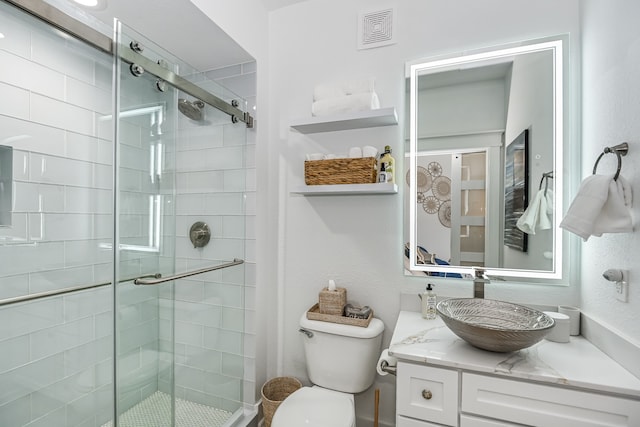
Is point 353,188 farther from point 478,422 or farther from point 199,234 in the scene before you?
point 478,422

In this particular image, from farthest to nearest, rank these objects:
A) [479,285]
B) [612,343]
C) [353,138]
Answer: [353,138], [479,285], [612,343]

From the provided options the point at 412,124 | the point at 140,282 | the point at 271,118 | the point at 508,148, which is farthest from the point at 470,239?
the point at 140,282

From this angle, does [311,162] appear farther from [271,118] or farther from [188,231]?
[188,231]

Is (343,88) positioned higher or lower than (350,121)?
higher

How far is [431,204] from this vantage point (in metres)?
1.63

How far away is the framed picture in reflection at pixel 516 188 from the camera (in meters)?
1.49

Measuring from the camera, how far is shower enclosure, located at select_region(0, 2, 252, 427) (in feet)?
3.92

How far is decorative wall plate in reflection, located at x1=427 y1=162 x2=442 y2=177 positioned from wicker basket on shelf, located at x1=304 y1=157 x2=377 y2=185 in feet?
1.00

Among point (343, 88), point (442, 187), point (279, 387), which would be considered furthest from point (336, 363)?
→ point (343, 88)

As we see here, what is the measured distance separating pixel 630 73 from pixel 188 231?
183 cm

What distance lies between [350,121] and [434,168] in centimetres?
50

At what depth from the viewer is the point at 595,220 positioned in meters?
1.07

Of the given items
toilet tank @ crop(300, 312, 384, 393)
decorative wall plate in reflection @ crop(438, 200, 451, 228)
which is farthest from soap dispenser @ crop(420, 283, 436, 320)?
decorative wall plate in reflection @ crop(438, 200, 451, 228)

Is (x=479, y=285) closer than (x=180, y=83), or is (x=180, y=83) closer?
(x=180, y=83)
